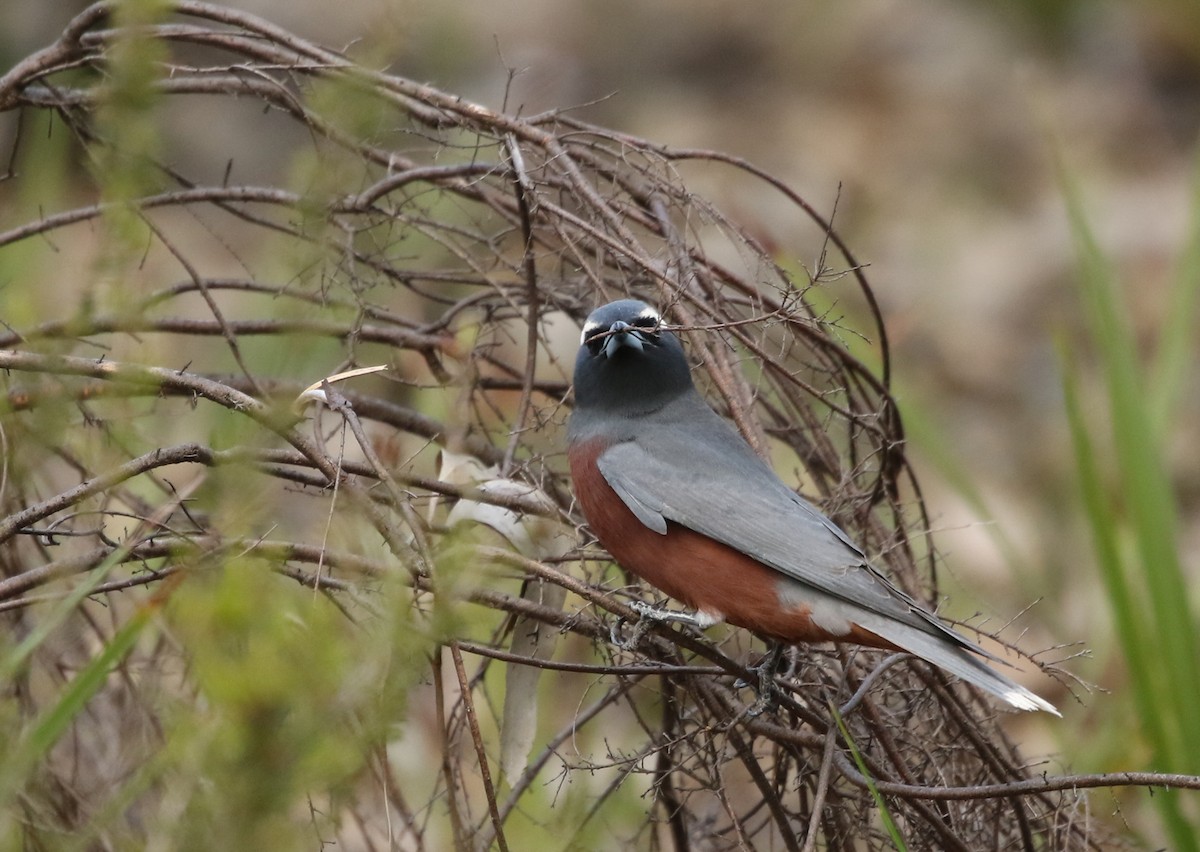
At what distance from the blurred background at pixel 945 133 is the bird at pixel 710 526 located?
485 centimetres

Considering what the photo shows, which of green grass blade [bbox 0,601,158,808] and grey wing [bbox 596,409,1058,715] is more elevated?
grey wing [bbox 596,409,1058,715]

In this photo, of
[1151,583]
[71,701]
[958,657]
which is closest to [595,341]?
[958,657]

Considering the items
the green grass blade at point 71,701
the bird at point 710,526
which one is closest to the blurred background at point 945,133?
the bird at point 710,526

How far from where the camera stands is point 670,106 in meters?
10.8

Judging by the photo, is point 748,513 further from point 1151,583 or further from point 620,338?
point 1151,583

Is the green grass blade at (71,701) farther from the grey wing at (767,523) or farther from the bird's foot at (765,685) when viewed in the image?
the grey wing at (767,523)

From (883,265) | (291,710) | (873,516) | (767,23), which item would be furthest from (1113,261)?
(291,710)

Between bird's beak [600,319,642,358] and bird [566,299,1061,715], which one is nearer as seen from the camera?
bird [566,299,1061,715]

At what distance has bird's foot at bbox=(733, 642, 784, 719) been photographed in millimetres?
3102

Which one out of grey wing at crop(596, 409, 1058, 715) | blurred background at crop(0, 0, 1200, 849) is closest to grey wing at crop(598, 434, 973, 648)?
grey wing at crop(596, 409, 1058, 715)

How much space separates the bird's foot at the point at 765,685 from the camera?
3102 mm

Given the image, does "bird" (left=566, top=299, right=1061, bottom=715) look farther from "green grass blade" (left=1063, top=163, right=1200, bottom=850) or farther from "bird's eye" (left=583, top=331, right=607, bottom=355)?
"green grass blade" (left=1063, top=163, right=1200, bottom=850)

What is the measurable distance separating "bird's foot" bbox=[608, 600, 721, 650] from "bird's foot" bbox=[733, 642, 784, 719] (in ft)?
0.65

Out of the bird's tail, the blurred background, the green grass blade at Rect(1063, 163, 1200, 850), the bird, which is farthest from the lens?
the blurred background
